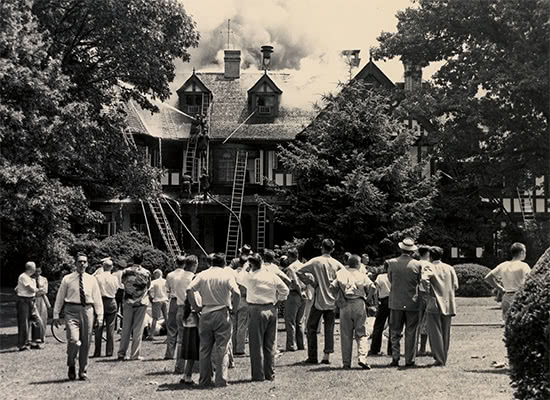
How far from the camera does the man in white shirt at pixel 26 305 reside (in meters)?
20.8

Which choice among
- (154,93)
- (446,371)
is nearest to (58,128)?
(154,93)

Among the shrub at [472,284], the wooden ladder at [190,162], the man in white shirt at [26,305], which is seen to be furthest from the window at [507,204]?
the man in white shirt at [26,305]

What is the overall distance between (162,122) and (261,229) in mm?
7753

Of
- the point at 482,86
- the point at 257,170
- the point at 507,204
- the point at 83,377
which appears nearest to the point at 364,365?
the point at 83,377

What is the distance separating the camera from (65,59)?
106 ft

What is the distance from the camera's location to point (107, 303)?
62.4ft

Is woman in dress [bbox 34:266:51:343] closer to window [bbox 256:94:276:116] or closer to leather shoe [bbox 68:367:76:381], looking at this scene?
leather shoe [bbox 68:367:76:381]

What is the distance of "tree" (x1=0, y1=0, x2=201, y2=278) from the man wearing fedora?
11767 millimetres

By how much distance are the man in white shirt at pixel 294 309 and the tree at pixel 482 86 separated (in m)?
19.7

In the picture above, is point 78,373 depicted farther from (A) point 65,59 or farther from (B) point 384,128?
(B) point 384,128

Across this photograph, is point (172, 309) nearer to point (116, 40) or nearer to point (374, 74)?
point (116, 40)

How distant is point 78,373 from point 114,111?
70.3ft

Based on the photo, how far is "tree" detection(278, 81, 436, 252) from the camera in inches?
1359

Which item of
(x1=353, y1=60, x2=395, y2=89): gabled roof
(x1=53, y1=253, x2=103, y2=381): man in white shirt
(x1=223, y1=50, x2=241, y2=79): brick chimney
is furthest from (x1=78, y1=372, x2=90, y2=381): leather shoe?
(x1=223, y1=50, x2=241, y2=79): brick chimney
